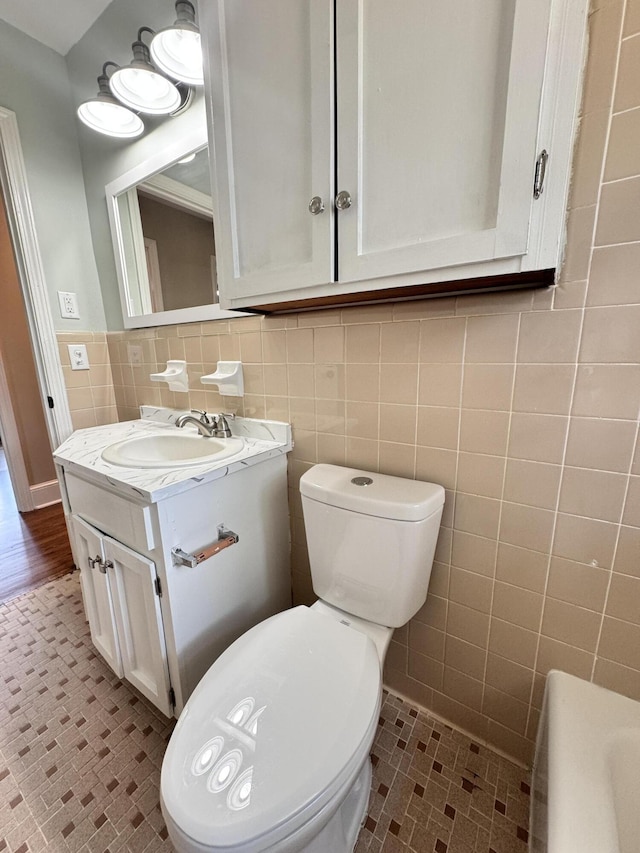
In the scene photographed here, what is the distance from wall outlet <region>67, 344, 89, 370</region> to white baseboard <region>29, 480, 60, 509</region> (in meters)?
1.43

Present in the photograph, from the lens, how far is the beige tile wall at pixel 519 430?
654 millimetres

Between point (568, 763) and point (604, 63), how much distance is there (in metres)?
1.26

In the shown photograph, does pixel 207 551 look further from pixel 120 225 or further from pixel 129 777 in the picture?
pixel 120 225

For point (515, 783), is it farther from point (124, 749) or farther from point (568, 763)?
point (124, 749)

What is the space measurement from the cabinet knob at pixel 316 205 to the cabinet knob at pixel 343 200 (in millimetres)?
40

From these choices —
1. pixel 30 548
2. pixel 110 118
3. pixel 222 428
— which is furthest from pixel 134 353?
pixel 30 548

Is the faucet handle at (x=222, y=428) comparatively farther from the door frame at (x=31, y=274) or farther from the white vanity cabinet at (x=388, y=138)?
the door frame at (x=31, y=274)

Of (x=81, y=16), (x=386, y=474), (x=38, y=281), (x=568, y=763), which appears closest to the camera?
(x=568, y=763)

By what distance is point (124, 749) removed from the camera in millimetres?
1017

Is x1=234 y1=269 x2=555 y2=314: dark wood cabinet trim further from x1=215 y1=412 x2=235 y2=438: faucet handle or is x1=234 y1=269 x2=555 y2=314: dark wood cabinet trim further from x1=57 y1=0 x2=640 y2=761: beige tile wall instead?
x1=215 y1=412 x2=235 y2=438: faucet handle

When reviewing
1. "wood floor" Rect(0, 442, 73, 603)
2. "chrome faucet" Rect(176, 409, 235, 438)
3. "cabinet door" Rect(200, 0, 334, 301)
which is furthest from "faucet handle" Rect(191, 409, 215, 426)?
"wood floor" Rect(0, 442, 73, 603)

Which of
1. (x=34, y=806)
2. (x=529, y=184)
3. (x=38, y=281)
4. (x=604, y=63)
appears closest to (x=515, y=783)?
(x=34, y=806)

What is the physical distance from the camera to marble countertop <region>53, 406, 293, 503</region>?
2.77 ft

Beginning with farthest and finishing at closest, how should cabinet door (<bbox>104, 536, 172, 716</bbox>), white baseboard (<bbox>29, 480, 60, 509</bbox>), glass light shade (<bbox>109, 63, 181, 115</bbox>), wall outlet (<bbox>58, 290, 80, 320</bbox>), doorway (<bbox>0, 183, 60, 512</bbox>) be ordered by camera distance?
white baseboard (<bbox>29, 480, 60, 509</bbox>), doorway (<bbox>0, 183, 60, 512</bbox>), wall outlet (<bbox>58, 290, 80, 320</bbox>), glass light shade (<bbox>109, 63, 181, 115</bbox>), cabinet door (<bbox>104, 536, 172, 716</bbox>)
